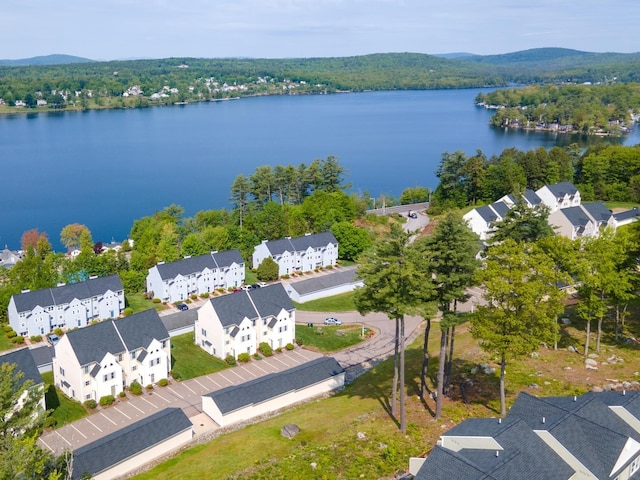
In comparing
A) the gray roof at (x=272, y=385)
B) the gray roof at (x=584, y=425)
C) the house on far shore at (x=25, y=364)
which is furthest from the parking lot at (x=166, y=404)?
the gray roof at (x=584, y=425)

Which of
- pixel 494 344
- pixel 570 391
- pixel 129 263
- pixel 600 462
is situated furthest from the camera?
pixel 129 263

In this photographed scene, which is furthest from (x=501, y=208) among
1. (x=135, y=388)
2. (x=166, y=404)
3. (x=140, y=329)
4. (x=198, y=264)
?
(x=135, y=388)

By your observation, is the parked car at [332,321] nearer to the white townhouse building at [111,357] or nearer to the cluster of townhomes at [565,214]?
the white townhouse building at [111,357]

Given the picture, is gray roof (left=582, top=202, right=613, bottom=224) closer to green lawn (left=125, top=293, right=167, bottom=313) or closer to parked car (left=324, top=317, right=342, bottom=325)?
parked car (left=324, top=317, right=342, bottom=325)

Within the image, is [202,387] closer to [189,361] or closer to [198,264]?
[189,361]

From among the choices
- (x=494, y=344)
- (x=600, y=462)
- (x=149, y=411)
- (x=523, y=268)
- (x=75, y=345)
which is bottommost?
(x=149, y=411)

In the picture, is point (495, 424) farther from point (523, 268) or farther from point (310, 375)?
point (310, 375)

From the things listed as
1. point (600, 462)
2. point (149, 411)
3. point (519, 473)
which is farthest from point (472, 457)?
point (149, 411)
